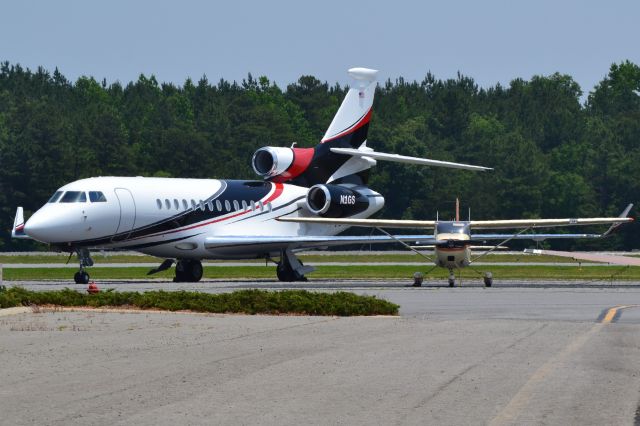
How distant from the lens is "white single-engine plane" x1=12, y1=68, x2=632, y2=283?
41.8 m

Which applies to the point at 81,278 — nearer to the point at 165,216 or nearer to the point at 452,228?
the point at 165,216

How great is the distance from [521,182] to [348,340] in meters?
88.9

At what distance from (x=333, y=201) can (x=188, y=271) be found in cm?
589

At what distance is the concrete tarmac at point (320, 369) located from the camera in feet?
40.5

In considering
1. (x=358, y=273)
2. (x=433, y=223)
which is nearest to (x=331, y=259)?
(x=358, y=273)

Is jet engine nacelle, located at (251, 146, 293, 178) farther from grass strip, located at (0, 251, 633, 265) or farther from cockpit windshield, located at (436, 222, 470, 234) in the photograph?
grass strip, located at (0, 251, 633, 265)

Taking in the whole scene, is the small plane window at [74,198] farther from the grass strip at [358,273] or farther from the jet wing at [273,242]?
the grass strip at [358,273]

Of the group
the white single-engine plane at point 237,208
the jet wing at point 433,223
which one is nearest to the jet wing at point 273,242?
the white single-engine plane at point 237,208

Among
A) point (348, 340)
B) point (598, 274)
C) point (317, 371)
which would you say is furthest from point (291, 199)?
point (317, 371)

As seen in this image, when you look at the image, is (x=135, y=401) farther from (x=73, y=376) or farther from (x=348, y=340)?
(x=348, y=340)

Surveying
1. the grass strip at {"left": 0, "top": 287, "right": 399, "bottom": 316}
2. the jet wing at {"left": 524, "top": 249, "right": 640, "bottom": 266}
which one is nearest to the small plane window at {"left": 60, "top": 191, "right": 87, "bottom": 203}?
the grass strip at {"left": 0, "top": 287, "right": 399, "bottom": 316}

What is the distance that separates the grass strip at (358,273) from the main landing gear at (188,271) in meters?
3.87

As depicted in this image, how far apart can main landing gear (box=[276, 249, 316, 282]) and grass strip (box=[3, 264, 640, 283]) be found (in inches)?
105

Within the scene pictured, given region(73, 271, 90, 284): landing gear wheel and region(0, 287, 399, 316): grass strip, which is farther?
region(73, 271, 90, 284): landing gear wheel
